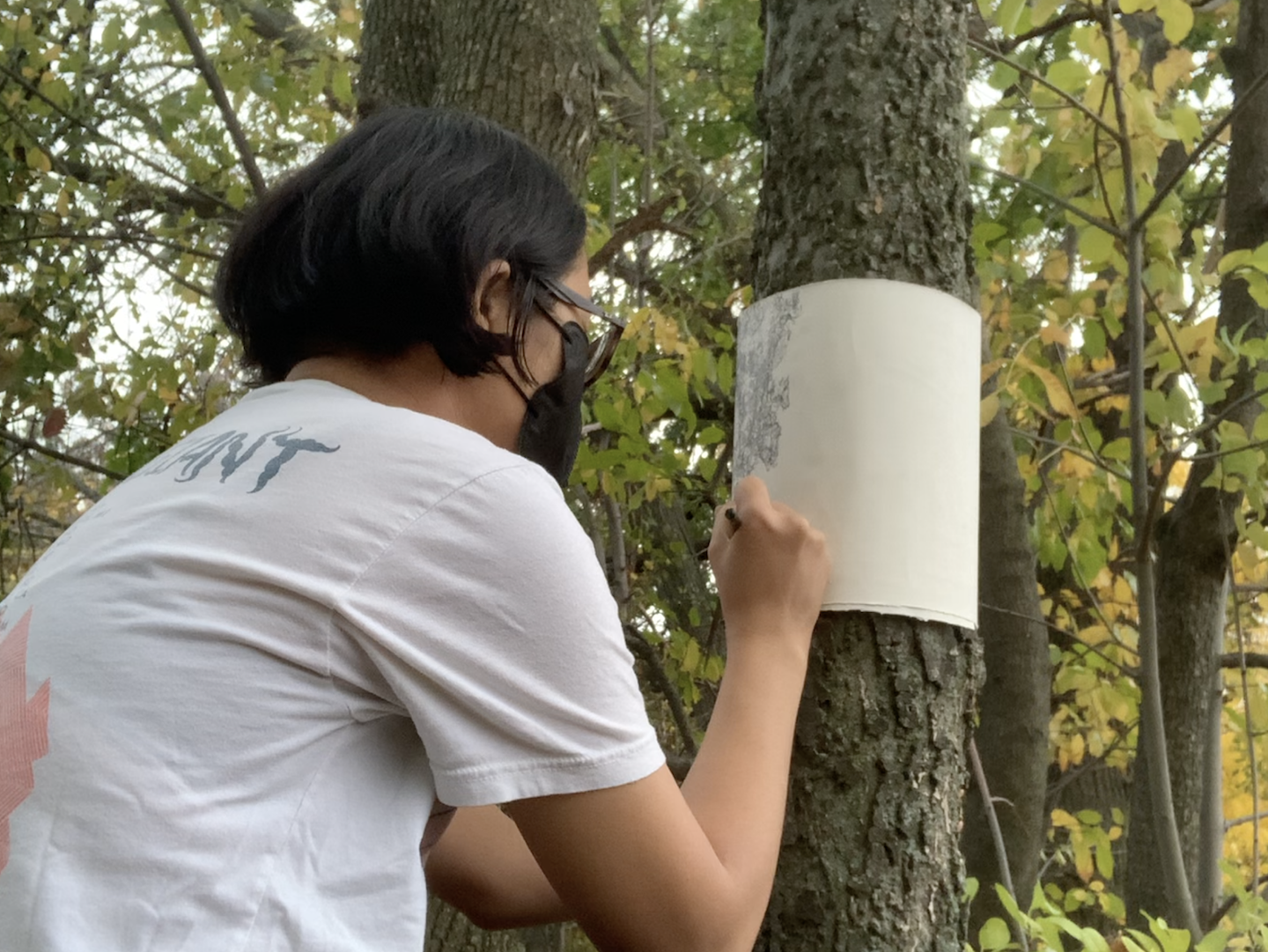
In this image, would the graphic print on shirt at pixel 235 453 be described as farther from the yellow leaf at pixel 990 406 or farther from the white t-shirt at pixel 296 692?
the yellow leaf at pixel 990 406

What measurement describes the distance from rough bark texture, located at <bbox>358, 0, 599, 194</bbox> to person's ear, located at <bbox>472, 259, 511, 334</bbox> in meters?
2.07

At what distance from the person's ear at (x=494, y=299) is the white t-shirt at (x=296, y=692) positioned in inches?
8.4

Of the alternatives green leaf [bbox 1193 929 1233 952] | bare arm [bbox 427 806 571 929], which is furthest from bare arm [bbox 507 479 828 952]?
green leaf [bbox 1193 929 1233 952]

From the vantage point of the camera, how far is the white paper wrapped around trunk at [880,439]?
47.9 inches

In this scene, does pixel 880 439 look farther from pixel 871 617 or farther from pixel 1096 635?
pixel 1096 635

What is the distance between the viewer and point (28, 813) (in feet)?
2.86

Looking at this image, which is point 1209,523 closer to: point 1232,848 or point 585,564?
point 585,564

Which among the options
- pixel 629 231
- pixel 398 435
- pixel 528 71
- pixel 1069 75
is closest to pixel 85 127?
pixel 528 71

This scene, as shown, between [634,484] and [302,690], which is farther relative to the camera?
[634,484]

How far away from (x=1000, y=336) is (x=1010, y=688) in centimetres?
83

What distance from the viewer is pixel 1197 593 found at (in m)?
2.94

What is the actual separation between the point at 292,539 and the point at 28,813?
0.27 metres

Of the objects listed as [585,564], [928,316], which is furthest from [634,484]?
[585,564]

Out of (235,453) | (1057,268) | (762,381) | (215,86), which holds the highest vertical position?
(215,86)
